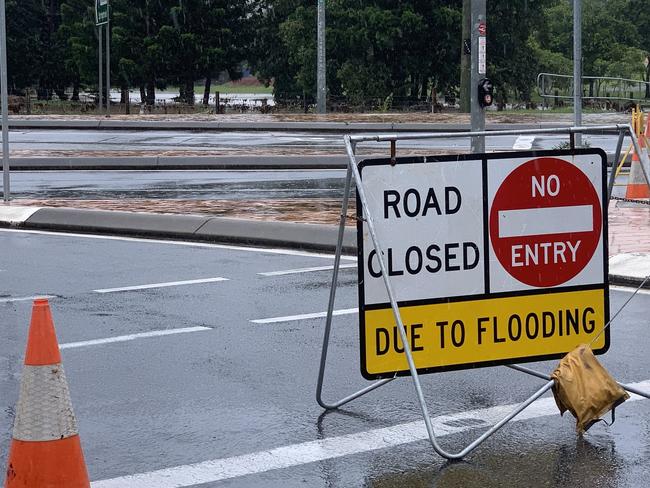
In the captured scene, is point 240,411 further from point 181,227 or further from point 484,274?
point 181,227

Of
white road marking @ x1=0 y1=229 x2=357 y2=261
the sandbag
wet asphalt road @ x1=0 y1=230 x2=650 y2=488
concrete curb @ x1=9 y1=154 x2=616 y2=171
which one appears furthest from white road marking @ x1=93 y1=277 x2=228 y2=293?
concrete curb @ x1=9 y1=154 x2=616 y2=171

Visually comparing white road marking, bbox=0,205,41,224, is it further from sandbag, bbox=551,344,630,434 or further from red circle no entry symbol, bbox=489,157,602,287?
sandbag, bbox=551,344,630,434

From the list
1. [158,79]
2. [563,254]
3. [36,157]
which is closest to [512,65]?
[158,79]

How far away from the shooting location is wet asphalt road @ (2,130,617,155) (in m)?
28.4

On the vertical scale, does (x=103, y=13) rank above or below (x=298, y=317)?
above

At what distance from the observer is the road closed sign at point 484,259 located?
6.39 metres

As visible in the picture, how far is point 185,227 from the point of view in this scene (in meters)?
14.2

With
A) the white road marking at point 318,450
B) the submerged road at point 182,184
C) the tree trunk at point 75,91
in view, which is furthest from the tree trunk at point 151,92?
the white road marking at point 318,450

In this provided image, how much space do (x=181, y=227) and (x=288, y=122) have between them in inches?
961

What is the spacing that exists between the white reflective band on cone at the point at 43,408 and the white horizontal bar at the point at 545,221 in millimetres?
2604

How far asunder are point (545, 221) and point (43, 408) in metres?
2.96

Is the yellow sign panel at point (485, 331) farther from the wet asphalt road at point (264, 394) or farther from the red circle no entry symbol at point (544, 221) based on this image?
the wet asphalt road at point (264, 394)

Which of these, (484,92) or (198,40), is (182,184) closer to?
(484,92)

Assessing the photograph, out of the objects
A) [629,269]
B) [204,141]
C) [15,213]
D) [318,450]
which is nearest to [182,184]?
[15,213]
